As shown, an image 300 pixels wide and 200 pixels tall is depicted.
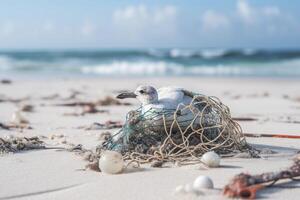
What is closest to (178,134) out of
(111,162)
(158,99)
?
(158,99)

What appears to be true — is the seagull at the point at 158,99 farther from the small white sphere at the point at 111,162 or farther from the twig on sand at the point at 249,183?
the twig on sand at the point at 249,183

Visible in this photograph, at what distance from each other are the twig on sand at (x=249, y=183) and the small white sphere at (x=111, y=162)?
2.91ft

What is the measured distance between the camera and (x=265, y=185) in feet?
11.3

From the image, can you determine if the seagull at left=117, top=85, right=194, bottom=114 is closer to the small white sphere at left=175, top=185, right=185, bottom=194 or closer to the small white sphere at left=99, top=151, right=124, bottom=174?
the small white sphere at left=99, top=151, right=124, bottom=174

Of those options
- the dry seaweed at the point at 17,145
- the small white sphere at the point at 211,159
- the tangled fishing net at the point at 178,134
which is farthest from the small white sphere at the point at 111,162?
the dry seaweed at the point at 17,145

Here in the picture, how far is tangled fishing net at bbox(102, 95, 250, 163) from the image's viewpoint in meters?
4.33

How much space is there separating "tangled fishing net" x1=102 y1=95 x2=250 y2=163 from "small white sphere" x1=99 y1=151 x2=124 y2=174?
38 cm

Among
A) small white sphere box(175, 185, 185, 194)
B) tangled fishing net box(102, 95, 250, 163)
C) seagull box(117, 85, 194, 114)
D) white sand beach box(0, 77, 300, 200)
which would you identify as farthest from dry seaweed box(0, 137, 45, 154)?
small white sphere box(175, 185, 185, 194)

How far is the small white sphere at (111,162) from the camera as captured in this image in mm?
3857

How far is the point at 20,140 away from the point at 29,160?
0.65 meters

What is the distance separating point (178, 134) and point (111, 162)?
2.57 ft

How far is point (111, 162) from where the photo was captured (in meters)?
3.88

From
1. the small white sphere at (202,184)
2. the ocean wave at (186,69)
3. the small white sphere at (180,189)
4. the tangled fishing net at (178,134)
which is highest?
the ocean wave at (186,69)

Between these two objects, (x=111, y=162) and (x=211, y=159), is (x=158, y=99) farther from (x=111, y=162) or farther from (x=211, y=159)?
(x=111, y=162)
